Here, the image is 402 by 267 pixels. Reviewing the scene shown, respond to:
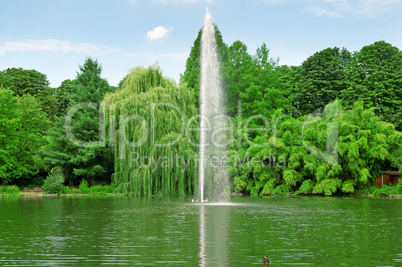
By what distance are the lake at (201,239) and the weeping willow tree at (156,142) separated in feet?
47.3

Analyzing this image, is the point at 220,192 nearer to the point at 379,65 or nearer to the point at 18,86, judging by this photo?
the point at 379,65

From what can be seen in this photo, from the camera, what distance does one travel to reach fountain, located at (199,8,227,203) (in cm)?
3316

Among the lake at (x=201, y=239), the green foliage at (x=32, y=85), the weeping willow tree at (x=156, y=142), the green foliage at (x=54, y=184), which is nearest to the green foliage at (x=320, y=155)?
the weeping willow tree at (x=156, y=142)

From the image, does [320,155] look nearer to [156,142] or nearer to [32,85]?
[156,142]

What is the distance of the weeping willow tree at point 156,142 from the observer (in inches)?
1433

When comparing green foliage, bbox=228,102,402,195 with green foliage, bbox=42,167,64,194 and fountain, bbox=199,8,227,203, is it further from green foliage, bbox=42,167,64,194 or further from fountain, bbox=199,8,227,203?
green foliage, bbox=42,167,64,194

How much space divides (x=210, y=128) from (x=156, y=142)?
670 cm

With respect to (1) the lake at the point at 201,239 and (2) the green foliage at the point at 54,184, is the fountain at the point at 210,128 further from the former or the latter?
(1) the lake at the point at 201,239

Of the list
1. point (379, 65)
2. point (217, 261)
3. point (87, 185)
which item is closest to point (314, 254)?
point (217, 261)

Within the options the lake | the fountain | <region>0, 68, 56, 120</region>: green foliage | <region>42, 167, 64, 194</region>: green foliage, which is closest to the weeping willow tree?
the fountain

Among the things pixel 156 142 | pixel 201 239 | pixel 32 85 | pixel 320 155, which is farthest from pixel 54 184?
pixel 32 85

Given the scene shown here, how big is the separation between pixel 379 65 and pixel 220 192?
2862 cm

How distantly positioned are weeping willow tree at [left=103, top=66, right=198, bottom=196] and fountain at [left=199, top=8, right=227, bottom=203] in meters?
1.35

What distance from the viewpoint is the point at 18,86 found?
219 ft
